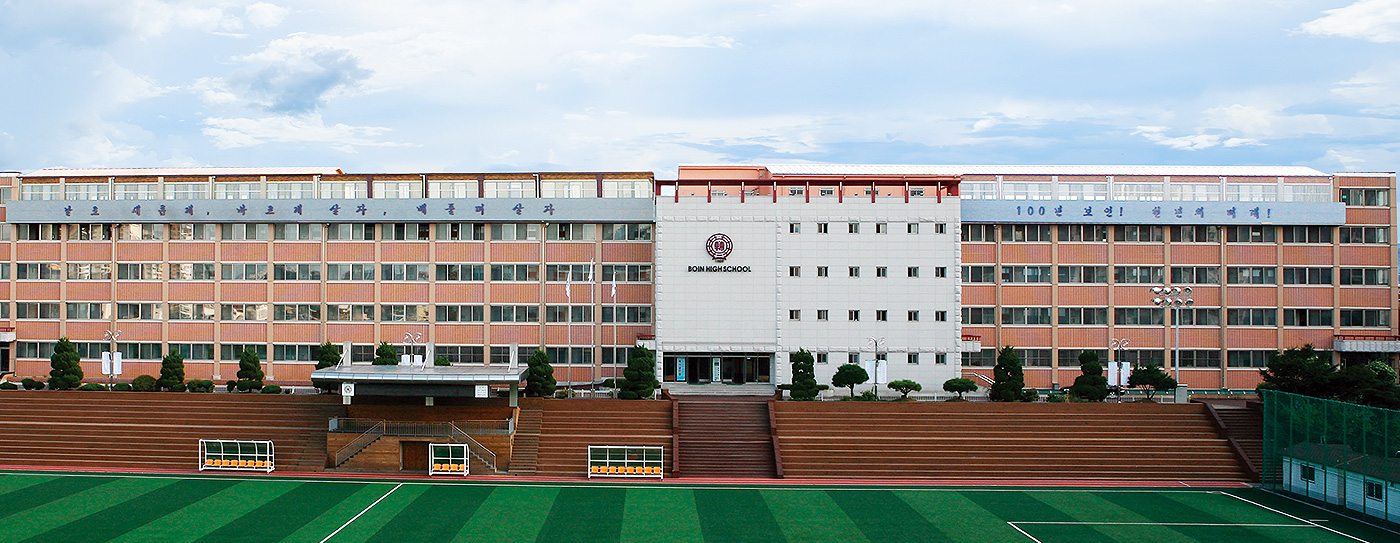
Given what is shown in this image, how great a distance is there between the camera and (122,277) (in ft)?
207

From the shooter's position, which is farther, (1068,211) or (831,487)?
(1068,211)

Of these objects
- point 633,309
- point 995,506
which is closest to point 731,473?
point 995,506

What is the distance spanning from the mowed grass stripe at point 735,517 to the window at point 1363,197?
48.2m

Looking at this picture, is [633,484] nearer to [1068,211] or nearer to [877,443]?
[877,443]

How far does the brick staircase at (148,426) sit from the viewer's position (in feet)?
141

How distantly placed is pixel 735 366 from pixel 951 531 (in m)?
26.4

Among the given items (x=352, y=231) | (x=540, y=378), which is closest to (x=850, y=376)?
(x=540, y=378)

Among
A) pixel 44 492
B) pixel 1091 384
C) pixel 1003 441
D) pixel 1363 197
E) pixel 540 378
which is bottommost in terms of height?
pixel 44 492

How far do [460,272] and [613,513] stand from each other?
31310mm

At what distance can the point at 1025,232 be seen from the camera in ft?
202

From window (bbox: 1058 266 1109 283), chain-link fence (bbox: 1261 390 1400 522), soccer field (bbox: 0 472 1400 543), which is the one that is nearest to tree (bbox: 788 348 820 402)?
soccer field (bbox: 0 472 1400 543)

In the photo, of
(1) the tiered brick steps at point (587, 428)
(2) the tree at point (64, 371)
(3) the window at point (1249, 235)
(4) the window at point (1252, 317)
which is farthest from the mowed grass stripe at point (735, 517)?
(3) the window at point (1249, 235)

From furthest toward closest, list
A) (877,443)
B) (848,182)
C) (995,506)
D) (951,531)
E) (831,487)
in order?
1. (848,182)
2. (877,443)
3. (831,487)
4. (995,506)
5. (951,531)

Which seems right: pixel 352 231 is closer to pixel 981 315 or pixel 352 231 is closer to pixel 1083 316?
pixel 981 315
